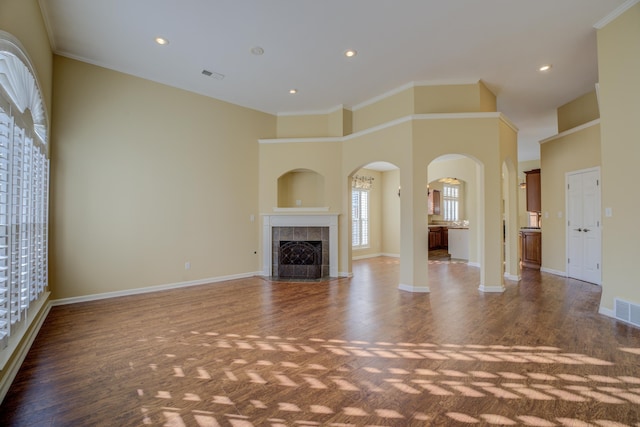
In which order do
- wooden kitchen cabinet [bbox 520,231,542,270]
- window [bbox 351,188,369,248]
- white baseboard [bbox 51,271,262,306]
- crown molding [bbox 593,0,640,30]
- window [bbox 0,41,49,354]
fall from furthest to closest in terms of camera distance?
1. window [bbox 351,188,369,248]
2. wooden kitchen cabinet [bbox 520,231,542,270]
3. white baseboard [bbox 51,271,262,306]
4. crown molding [bbox 593,0,640,30]
5. window [bbox 0,41,49,354]

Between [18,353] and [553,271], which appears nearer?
[18,353]

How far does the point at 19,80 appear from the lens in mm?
2562

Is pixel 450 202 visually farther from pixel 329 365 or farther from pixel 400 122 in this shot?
pixel 329 365

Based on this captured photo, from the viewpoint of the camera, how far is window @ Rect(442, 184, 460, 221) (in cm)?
1118

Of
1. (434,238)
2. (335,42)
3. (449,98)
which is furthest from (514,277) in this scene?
(335,42)

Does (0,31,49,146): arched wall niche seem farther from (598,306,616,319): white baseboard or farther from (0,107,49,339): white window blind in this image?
(598,306,616,319): white baseboard

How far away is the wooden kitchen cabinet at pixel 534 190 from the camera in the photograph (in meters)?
7.42

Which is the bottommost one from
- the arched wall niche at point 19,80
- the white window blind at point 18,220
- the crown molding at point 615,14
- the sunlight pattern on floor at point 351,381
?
the sunlight pattern on floor at point 351,381

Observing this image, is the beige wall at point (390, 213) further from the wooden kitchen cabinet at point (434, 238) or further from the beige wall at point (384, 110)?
the beige wall at point (384, 110)

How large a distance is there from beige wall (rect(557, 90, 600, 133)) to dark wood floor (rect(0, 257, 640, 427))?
373cm

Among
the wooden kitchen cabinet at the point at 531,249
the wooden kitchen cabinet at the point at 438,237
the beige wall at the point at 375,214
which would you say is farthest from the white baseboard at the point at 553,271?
the beige wall at the point at 375,214

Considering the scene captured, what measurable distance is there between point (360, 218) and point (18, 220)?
736cm

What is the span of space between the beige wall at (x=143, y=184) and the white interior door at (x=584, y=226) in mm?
6400

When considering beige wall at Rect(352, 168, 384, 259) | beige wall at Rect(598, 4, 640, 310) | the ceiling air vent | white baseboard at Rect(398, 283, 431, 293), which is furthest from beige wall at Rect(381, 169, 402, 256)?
the ceiling air vent
